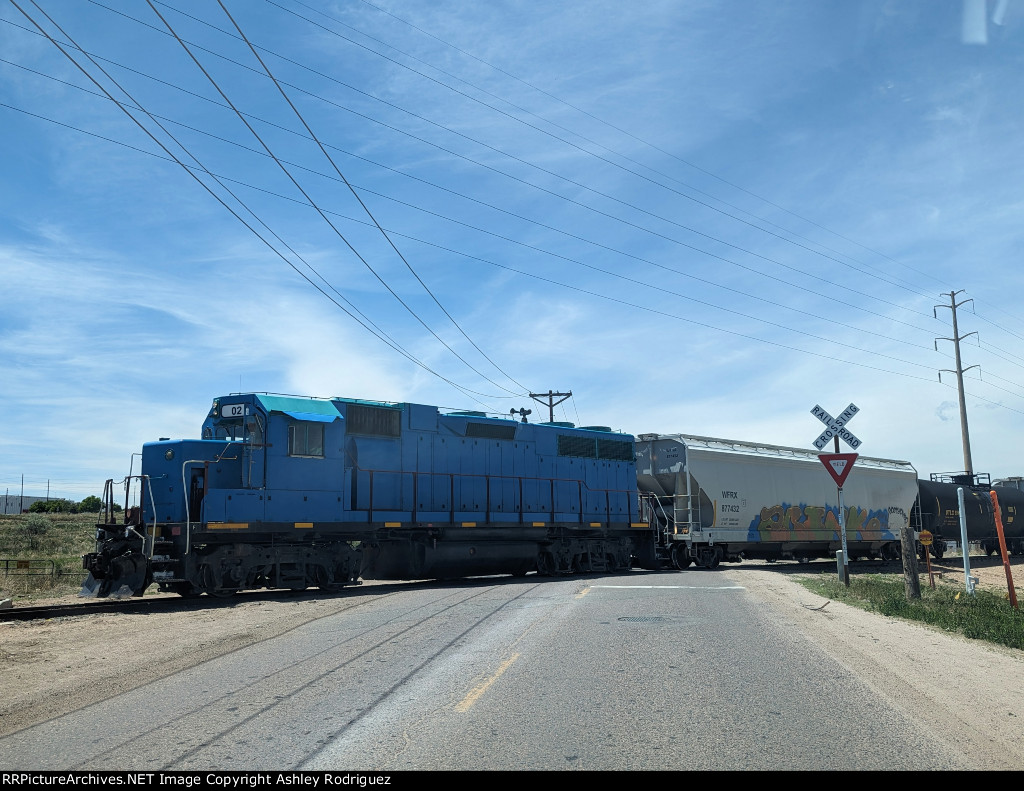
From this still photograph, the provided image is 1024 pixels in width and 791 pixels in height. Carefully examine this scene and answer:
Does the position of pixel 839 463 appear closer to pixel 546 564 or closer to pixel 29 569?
pixel 546 564

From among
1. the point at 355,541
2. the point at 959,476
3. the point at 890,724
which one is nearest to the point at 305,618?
the point at 355,541

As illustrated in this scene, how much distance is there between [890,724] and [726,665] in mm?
2419

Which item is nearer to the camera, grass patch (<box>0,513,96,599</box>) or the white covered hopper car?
grass patch (<box>0,513,96,599</box>)

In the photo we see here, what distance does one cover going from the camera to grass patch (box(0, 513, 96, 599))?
65.4 feet

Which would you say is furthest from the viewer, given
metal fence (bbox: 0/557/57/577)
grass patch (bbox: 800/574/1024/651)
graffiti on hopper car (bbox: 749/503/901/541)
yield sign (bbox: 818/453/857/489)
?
graffiti on hopper car (bbox: 749/503/901/541)

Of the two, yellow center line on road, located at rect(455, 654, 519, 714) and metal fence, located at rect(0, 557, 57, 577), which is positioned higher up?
metal fence, located at rect(0, 557, 57, 577)

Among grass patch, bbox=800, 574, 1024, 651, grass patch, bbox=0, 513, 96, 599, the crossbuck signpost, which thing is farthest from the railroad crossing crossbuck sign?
grass patch, bbox=0, 513, 96, 599

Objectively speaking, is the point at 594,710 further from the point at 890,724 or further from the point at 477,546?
the point at 477,546

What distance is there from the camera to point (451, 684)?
753cm

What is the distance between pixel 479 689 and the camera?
7289 mm

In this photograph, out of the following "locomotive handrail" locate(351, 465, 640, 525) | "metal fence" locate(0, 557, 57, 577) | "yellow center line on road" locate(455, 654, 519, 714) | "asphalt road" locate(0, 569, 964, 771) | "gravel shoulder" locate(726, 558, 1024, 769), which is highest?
"locomotive handrail" locate(351, 465, 640, 525)

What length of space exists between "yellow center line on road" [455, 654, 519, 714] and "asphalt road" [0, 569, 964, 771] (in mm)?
10

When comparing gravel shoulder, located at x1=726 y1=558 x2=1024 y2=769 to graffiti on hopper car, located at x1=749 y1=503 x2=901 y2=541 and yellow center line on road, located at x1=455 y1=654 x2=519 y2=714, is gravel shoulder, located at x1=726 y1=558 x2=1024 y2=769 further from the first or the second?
graffiti on hopper car, located at x1=749 y1=503 x2=901 y2=541

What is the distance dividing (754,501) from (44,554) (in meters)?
27.7
